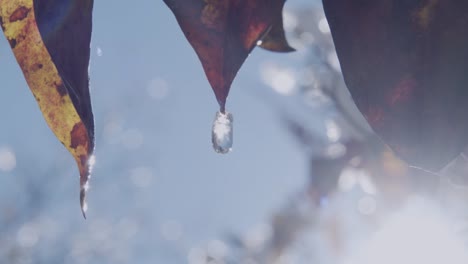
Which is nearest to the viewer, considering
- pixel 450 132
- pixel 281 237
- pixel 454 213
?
pixel 450 132

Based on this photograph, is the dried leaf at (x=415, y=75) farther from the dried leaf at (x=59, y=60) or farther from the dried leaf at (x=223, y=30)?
the dried leaf at (x=59, y=60)

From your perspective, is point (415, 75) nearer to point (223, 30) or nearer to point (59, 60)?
point (223, 30)

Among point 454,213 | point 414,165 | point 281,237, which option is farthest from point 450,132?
point 281,237

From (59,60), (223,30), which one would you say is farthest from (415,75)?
(59,60)

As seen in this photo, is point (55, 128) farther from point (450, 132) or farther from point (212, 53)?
point (450, 132)

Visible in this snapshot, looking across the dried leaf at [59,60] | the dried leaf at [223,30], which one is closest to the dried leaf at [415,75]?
the dried leaf at [223,30]

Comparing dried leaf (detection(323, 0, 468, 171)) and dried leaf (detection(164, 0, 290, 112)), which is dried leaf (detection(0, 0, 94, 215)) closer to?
dried leaf (detection(164, 0, 290, 112))
